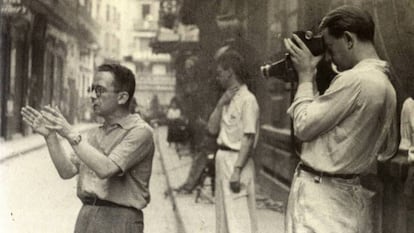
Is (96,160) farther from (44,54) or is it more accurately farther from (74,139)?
(44,54)

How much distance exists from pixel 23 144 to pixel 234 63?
996 mm

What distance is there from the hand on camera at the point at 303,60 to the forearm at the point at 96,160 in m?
0.70

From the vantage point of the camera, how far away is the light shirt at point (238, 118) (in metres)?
2.90

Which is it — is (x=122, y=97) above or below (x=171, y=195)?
above

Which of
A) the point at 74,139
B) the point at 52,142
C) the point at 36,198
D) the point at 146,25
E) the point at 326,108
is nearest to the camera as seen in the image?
the point at 326,108

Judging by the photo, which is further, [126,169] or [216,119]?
[216,119]

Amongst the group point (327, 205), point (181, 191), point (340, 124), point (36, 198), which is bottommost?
point (181, 191)

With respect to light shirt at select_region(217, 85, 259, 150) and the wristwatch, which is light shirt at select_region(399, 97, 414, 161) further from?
the wristwatch

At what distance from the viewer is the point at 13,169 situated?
117 inches

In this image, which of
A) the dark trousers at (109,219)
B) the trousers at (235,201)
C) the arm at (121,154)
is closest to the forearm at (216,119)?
the trousers at (235,201)

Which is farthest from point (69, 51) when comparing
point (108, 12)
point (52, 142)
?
point (52, 142)

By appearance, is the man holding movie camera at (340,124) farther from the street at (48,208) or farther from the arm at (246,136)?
the arm at (246,136)

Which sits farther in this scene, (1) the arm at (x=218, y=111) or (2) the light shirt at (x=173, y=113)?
(2) the light shirt at (x=173, y=113)

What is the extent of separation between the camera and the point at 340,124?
188 centimetres
